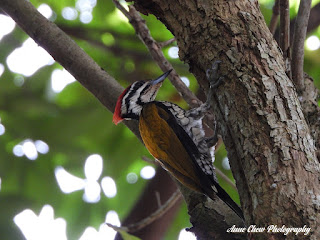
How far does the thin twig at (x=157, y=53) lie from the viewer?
3502 millimetres

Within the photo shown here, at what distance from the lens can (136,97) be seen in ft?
13.3

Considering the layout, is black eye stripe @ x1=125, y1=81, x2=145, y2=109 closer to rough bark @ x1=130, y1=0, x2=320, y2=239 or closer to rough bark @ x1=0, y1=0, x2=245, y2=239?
rough bark @ x1=0, y1=0, x2=245, y2=239

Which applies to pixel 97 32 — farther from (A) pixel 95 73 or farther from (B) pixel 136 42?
(A) pixel 95 73

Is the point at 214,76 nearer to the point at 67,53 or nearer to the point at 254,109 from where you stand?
the point at 254,109

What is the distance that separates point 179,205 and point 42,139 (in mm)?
1454

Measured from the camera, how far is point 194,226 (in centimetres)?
261

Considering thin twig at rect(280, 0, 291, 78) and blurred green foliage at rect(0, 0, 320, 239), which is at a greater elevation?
blurred green foliage at rect(0, 0, 320, 239)

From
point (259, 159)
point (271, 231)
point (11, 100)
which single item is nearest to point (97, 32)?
point (11, 100)

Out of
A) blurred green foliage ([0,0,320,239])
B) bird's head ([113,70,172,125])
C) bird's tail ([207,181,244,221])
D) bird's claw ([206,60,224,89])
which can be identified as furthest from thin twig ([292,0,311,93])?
blurred green foliage ([0,0,320,239])

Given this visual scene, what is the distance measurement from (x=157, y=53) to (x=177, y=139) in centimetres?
66

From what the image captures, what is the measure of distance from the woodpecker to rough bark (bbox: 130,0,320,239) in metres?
0.47

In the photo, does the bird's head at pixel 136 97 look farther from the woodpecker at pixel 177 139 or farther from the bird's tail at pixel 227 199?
the bird's tail at pixel 227 199

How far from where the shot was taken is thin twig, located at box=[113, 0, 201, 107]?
3.50 meters

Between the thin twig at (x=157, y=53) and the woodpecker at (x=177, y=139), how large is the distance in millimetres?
70
